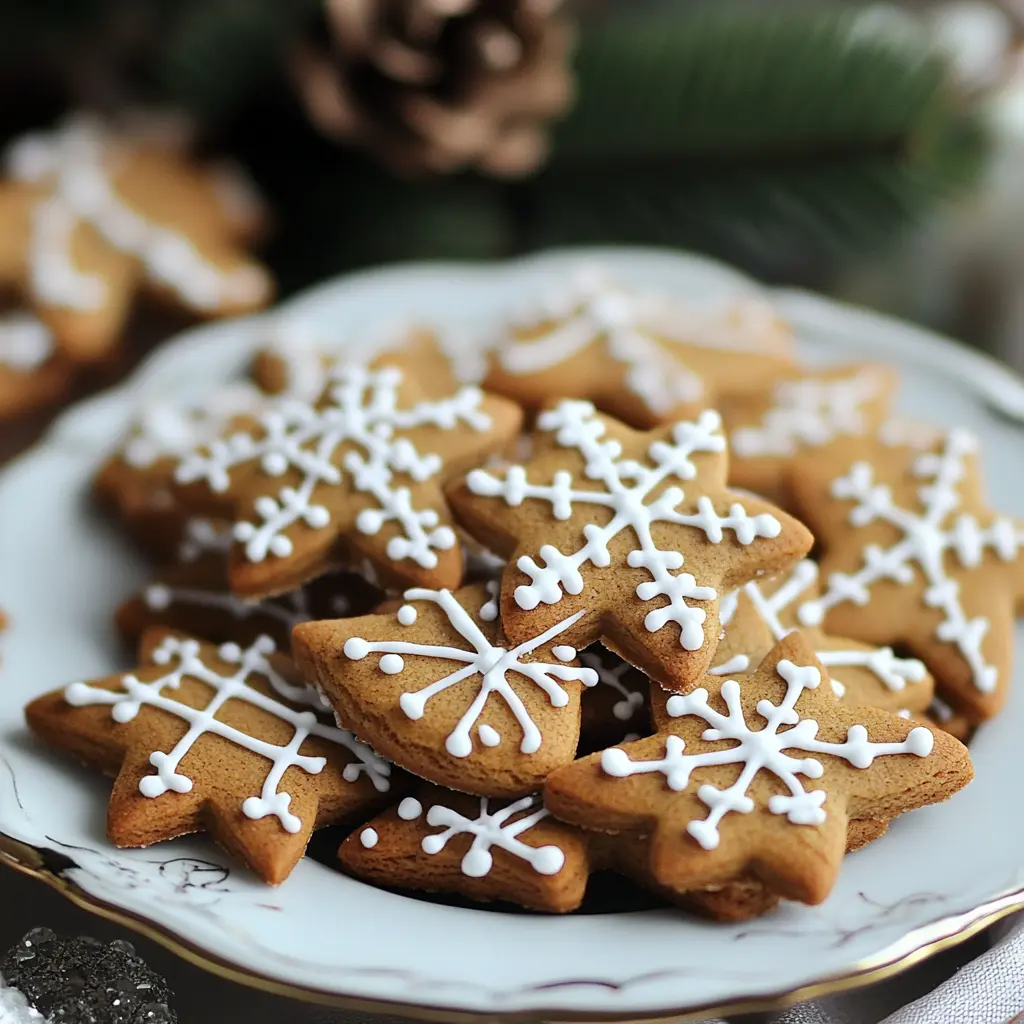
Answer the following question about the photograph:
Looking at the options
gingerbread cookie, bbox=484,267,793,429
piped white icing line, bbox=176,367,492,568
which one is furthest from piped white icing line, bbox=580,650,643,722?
gingerbread cookie, bbox=484,267,793,429

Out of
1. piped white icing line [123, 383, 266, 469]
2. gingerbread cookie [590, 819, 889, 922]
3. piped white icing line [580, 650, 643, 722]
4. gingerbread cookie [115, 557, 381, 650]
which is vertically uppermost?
piped white icing line [580, 650, 643, 722]

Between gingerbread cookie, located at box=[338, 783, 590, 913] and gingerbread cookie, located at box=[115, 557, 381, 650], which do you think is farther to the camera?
gingerbread cookie, located at box=[115, 557, 381, 650]

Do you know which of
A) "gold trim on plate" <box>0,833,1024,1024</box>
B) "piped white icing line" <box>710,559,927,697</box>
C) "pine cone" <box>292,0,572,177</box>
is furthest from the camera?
"pine cone" <box>292,0,572,177</box>

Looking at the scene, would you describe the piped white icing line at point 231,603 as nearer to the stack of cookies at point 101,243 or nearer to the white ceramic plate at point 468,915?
the white ceramic plate at point 468,915

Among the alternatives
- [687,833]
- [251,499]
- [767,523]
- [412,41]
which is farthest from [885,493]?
[412,41]

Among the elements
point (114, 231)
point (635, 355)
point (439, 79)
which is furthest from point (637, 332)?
point (114, 231)

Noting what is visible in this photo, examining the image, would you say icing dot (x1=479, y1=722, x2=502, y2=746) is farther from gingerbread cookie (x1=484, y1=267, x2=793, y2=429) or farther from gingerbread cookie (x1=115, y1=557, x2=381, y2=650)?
gingerbread cookie (x1=484, y1=267, x2=793, y2=429)
